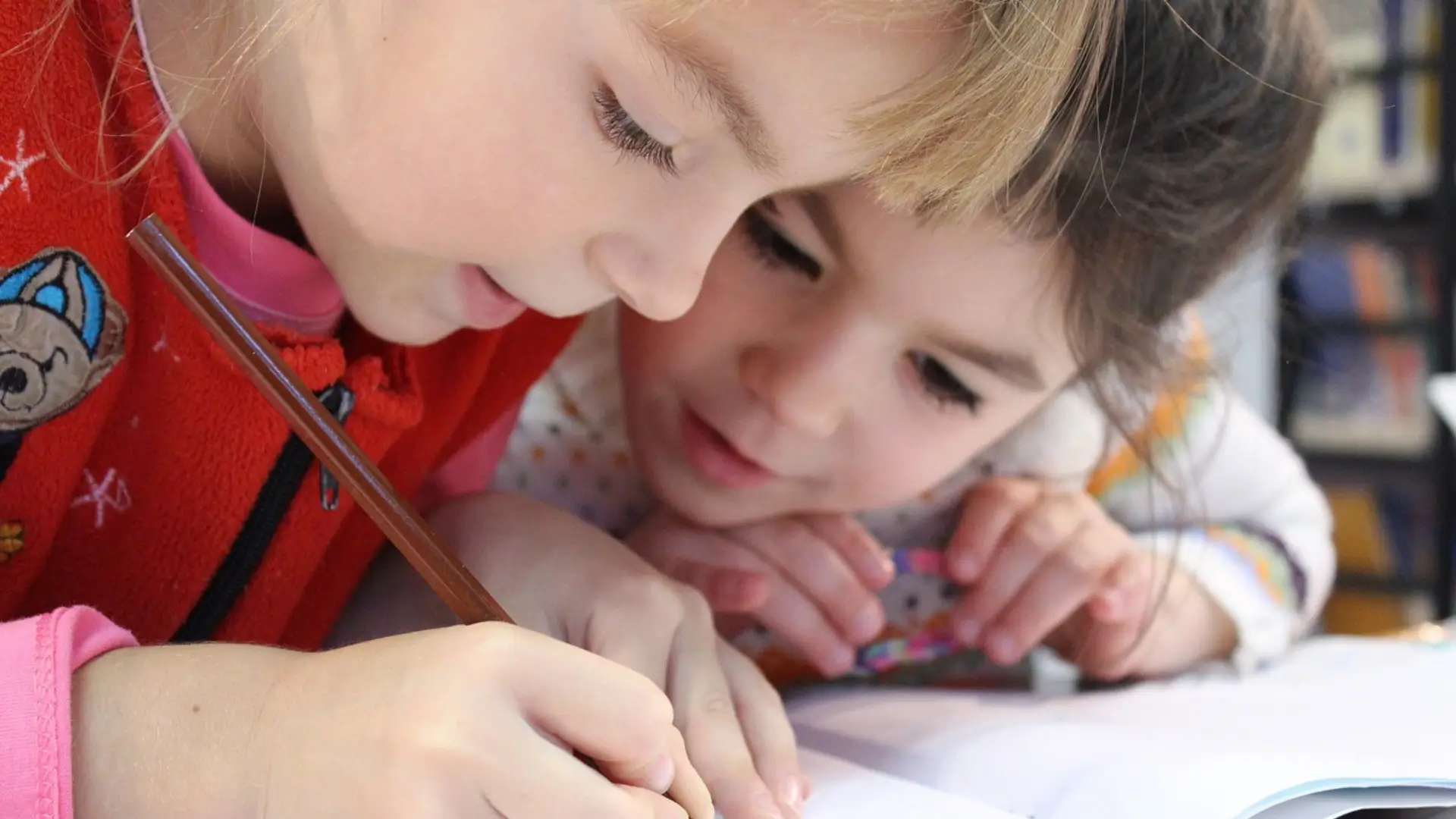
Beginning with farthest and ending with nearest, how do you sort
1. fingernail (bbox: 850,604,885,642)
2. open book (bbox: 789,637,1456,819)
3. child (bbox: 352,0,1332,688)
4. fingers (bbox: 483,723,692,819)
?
fingernail (bbox: 850,604,885,642), child (bbox: 352,0,1332,688), open book (bbox: 789,637,1456,819), fingers (bbox: 483,723,692,819)

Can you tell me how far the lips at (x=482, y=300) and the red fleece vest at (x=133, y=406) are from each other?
0.05 meters

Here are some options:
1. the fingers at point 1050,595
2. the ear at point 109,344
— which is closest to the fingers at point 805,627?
the fingers at point 1050,595

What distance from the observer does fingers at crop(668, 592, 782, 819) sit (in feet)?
1.30

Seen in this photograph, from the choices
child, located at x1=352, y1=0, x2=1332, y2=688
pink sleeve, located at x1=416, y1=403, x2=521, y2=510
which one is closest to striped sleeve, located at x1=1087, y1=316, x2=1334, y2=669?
child, located at x1=352, y1=0, x2=1332, y2=688

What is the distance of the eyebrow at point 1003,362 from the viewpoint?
542 millimetres

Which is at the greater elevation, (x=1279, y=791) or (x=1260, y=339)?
(x=1279, y=791)

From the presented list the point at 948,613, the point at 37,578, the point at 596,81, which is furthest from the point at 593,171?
the point at 948,613

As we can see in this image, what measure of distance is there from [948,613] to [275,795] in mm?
492

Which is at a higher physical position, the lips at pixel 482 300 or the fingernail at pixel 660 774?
the lips at pixel 482 300

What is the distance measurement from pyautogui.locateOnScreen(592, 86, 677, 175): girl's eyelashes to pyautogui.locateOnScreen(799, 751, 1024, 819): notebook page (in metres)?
0.21

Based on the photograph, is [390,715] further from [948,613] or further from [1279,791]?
[948,613]

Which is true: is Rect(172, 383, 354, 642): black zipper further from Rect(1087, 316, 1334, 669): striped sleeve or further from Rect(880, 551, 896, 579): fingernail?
Rect(1087, 316, 1334, 669): striped sleeve

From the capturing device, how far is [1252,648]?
0.73 m

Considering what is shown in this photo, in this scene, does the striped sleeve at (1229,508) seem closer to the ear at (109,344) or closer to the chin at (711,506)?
the chin at (711,506)
